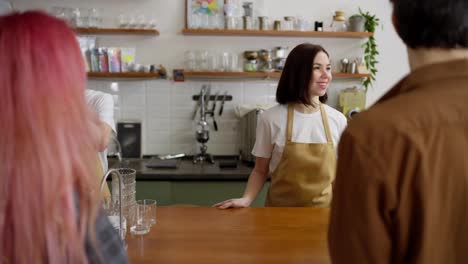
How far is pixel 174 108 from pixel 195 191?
0.84m

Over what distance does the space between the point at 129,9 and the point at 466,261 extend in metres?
2.96

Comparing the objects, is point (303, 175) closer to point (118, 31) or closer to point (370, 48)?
point (370, 48)

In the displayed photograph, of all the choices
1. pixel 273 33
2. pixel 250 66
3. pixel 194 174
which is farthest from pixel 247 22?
pixel 194 174

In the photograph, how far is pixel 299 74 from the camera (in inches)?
76.6

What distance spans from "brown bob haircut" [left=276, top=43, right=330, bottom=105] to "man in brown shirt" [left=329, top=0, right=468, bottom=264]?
1169 mm

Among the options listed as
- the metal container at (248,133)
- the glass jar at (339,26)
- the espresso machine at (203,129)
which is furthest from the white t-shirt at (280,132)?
the glass jar at (339,26)

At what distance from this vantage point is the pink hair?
623mm

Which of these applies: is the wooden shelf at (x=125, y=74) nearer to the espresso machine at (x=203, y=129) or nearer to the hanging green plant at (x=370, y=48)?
the espresso machine at (x=203, y=129)

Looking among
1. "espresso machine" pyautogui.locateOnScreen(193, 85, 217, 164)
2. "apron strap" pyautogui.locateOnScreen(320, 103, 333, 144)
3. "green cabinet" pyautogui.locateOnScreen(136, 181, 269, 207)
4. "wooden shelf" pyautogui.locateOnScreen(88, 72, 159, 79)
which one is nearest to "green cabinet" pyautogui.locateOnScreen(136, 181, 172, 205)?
"green cabinet" pyautogui.locateOnScreen(136, 181, 269, 207)

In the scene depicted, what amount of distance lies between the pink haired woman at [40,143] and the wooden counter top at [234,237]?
1.84 feet

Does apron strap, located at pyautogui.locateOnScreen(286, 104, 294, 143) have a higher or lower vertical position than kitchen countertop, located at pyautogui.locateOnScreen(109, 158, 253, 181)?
higher

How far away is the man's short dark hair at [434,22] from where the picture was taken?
705 millimetres

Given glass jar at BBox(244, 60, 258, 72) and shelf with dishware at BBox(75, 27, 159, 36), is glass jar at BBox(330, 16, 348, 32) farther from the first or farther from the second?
shelf with dishware at BBox(75, 27, 159, 36)

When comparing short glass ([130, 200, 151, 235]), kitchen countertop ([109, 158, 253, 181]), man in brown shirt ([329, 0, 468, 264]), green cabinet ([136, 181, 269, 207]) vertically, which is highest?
man in brown shirt ([329, 0, 468, 264])
